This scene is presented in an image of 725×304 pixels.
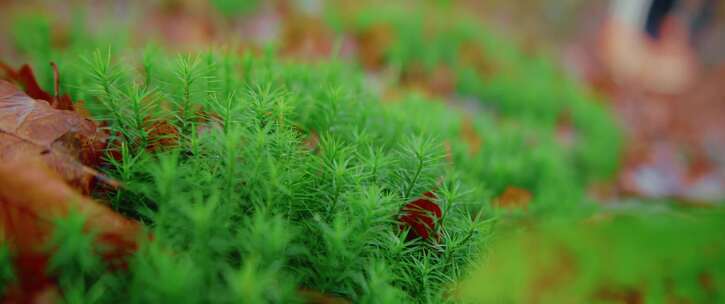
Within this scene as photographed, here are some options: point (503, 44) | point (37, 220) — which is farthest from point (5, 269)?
point (503, 44)

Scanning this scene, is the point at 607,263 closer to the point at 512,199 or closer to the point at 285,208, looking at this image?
the point at 512,199

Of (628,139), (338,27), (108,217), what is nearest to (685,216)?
(108,217)

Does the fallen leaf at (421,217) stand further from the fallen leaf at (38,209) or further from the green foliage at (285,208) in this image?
the fallen leaf at (38,209)

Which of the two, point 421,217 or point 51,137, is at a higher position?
point 51,137

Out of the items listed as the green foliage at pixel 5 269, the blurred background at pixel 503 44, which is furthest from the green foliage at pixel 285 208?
the blurred background at pixel 503 44

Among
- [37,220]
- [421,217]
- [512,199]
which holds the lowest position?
[512,199]
